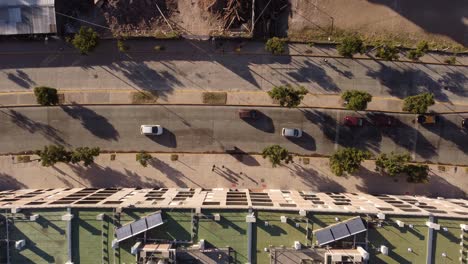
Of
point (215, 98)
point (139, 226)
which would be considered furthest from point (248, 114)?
point (139, 226)

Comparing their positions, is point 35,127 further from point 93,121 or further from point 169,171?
point 169,171

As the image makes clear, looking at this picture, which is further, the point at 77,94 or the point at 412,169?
the point at 77,94

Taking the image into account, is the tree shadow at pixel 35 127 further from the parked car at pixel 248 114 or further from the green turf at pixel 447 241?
the green turf at pixel 447 241

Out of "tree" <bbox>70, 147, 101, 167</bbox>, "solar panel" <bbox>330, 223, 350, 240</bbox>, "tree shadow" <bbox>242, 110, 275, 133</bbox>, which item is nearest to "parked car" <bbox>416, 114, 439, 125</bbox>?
"tree shadow" <bbox>242, 110, 275, 133</bbox>

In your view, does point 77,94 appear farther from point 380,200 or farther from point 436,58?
point 436,58

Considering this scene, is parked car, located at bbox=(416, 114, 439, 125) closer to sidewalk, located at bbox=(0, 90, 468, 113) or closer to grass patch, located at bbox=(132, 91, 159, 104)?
sidewalk, located at bbox=(0, 90, 468, 113)

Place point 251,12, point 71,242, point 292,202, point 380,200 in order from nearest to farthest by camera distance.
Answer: point 71,242 < point 292,202 < point 380,200 < point 251,12

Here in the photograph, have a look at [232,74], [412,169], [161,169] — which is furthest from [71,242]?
[412,169]

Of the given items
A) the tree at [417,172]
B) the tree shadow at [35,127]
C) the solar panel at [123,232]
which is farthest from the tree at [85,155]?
the tree at [417,172]
